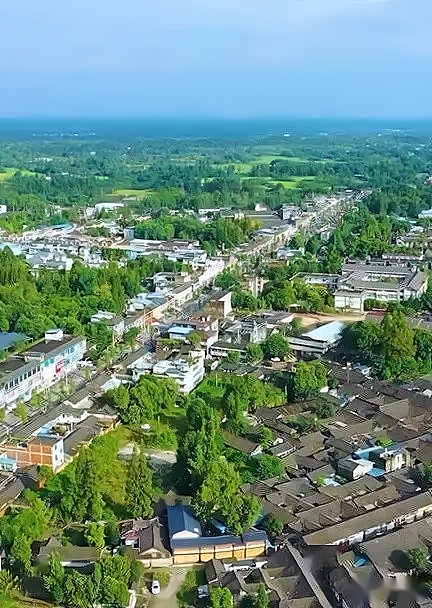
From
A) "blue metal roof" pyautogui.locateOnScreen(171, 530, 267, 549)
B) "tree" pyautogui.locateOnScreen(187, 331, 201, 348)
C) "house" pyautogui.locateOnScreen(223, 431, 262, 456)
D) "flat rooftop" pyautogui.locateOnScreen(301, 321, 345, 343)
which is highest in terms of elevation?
"tree" pyautogui.locateOnScreen(187, 331, 201, 348)

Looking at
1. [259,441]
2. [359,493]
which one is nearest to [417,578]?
[359,493]

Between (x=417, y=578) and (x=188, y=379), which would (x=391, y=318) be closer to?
(x=188, y=379)

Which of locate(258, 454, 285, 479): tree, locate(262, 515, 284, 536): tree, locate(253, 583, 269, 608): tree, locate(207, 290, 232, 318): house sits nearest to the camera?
locate(253, 583, 269, 608): tree

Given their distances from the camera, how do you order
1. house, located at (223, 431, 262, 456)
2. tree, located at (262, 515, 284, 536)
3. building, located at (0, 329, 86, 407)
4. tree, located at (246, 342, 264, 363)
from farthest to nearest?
tree, located at (246, 342, 264, 363), building, located at (0, 329, 86, 407), house, located at (223, 431, 262, 456), tree, located at (262, 515, 284, 536)

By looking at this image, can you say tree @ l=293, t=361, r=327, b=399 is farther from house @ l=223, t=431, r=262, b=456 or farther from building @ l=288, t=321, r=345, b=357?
building @ l=288, t=321, r=345, b=357

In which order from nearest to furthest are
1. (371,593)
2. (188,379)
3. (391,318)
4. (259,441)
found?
(371,593), (259,441), (188,379), (391,318)

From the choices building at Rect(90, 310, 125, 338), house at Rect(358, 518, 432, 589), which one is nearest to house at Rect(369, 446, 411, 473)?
house at Rect(358, 518, 432, 589)

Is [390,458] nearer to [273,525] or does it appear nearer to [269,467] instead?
[269,467]

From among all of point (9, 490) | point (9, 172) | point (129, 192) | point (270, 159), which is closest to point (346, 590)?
point (9, 490)

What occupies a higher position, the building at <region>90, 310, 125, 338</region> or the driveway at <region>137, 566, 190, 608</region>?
the building at <region>90, 310, 125, 338</region>
